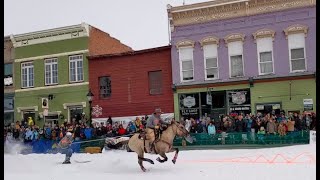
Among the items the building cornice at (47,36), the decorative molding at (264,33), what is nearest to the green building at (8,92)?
the building cornice at (47,36)

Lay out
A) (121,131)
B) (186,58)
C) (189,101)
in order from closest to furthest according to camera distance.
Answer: (121,131) → (189,101) → (186,58)

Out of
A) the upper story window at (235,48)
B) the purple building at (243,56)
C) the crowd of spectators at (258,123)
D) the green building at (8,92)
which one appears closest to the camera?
the green building at (8,92)

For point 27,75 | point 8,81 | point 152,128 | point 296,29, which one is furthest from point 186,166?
point 296,29

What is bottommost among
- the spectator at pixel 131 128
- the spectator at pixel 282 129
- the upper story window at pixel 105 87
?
the spectator at pixel 282 129

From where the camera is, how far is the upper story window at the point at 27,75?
1027cm

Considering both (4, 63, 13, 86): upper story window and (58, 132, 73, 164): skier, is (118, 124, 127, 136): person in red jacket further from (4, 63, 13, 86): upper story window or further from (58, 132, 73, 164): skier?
(4, 63, 13, 86): upper story window

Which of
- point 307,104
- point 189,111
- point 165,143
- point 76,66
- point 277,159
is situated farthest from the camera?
point 76,66

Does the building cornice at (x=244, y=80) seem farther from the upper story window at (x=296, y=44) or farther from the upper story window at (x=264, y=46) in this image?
the upper story window at (x=264, y=46)

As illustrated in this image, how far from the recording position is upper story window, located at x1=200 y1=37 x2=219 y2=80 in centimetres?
1245

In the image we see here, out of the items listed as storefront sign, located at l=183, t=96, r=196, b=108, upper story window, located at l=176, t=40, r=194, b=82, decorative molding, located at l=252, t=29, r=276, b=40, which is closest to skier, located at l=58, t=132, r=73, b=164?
storefront sign, located at l=183, t=96, r=196, b=108

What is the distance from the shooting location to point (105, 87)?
430 inches

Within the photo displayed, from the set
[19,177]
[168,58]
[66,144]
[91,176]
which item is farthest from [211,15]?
[19,177]

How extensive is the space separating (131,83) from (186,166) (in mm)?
3471

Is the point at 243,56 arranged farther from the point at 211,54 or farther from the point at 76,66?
the point at 76,66
